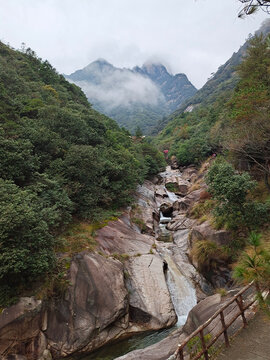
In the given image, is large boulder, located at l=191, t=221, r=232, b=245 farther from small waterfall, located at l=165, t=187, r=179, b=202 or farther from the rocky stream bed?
small waterfall, located at l=165, t=187, r=179, b=202

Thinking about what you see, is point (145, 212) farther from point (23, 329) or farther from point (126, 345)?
point (23, 329)

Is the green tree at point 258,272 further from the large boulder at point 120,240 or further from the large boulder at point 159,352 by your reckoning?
the large boulder at point 120,240

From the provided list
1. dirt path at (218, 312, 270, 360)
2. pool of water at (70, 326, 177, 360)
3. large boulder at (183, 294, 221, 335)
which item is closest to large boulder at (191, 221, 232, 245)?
large boulder at (183, 294, 221, 335)

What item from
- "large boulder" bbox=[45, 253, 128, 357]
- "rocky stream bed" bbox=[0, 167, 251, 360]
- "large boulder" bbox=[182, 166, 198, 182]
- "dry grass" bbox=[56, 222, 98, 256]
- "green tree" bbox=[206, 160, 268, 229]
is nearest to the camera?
"rocky stream bed" bbox=[0, 167, 251, 360]

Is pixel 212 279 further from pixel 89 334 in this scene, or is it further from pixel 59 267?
pixel 59 267

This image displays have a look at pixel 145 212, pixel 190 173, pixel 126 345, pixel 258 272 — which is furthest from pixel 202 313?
pixel 190 173

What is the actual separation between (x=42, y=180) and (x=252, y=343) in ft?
46.1

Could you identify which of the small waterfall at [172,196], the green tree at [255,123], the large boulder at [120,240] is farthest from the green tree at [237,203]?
→ the small waterfall at [172,196]

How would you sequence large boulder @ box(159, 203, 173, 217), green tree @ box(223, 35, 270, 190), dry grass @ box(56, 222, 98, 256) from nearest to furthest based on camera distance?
1. dry grass @ box(56, 222, 98, 256)
2. green tree @ box(223, 35, 270, 190)
3. large boulder @ box(159, 203, 173, 217)

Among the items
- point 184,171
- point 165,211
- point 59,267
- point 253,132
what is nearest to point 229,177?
point 253,132

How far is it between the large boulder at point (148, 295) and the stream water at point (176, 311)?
51 cm

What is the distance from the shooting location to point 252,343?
6500mm

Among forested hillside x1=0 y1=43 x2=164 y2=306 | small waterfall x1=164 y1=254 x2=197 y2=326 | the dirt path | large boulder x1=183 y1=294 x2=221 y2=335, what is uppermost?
forested hillside x1=0 y1=43 x2=164 y2=306

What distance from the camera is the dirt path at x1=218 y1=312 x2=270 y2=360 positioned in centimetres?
609
